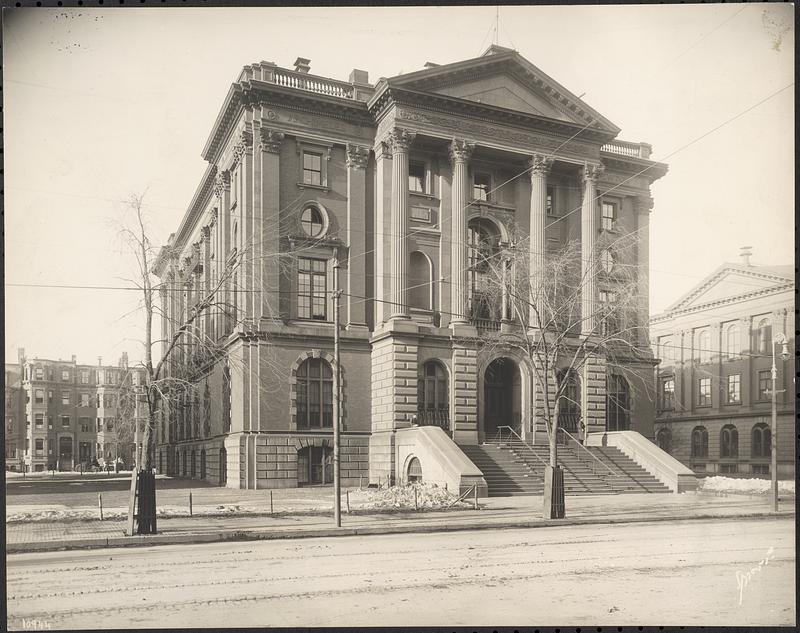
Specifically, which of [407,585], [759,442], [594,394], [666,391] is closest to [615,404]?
[594,394]

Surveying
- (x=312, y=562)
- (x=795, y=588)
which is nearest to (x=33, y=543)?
(x=312, y=562)

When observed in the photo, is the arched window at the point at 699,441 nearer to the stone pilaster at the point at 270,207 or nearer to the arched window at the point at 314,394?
the arched window at the point at 314,394

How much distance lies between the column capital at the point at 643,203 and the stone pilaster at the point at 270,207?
67.6 ft

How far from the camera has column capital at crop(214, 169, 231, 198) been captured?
3856 centimetres

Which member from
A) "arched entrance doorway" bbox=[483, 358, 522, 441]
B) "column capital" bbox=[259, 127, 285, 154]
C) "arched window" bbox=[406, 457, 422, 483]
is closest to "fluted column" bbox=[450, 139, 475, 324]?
"arched entrance doorway" bbox=[483, 358, 522, 441]

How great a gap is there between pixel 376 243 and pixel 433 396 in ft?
25.1

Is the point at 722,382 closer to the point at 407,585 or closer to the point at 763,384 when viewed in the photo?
the point at 763,384

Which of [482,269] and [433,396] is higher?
[482,269]

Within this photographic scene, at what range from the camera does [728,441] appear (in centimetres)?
4709

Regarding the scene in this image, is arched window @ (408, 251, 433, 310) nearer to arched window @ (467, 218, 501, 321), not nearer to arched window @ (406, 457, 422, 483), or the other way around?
arched window @ (467, 218, 501, 321)

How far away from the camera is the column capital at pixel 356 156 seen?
3709 cm

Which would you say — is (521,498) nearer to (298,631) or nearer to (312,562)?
(312,562)

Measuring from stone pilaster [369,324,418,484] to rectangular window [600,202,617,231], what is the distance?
47.4 ft

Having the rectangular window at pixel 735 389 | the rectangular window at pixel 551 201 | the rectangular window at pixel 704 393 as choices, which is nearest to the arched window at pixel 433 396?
the rectangular window at pixel 551 201
